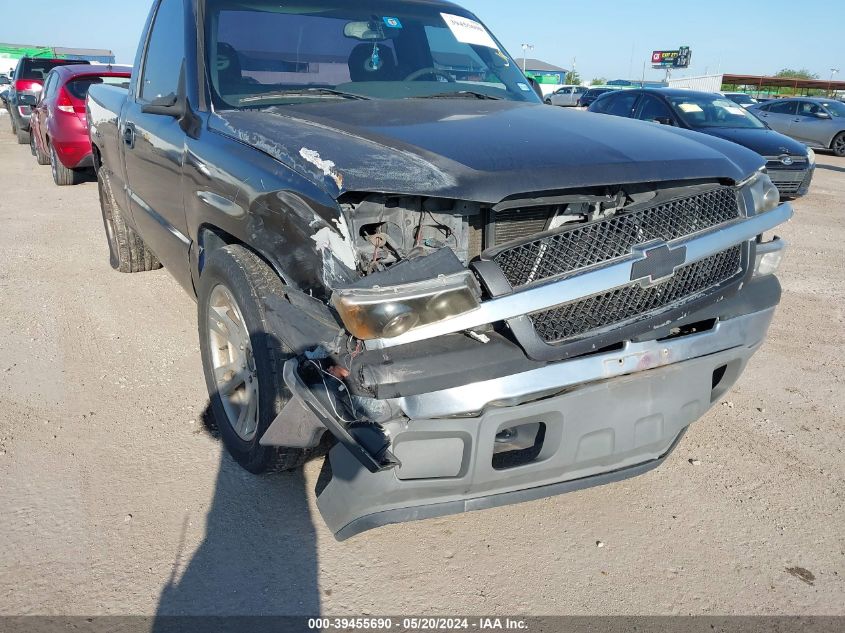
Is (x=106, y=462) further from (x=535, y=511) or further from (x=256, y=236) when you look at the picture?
(x=535, y=511)

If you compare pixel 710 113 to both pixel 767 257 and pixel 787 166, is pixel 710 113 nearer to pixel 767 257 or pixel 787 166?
pixel 787 166

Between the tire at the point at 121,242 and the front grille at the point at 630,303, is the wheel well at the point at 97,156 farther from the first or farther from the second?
the front grille at the point at 630,303

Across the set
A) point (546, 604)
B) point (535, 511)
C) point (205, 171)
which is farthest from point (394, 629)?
point (205, 171)

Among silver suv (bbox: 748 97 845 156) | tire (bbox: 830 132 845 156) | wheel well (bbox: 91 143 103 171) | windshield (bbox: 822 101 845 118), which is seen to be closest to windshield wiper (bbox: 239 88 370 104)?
wheel well (bbox: 91 143 103 171)

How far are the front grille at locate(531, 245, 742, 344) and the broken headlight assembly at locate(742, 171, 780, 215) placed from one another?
24 cm

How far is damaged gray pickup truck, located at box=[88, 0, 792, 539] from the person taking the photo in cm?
204

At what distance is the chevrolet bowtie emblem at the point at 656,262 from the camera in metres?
2.23

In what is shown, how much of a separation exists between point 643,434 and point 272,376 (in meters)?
1.30

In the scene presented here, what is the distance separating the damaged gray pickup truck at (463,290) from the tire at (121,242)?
2.65 metres

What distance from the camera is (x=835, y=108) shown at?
16828 millimetres

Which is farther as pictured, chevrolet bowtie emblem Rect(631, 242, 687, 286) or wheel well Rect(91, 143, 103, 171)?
wheel well Rect(91, 143, 103, 171)

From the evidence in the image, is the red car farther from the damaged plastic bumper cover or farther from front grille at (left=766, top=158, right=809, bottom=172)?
the damaged plastic bumper cover

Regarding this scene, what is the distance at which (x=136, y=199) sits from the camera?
4.34m

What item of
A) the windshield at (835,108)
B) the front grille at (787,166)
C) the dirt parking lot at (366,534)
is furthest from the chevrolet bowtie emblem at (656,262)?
the windshield at (835,108)
